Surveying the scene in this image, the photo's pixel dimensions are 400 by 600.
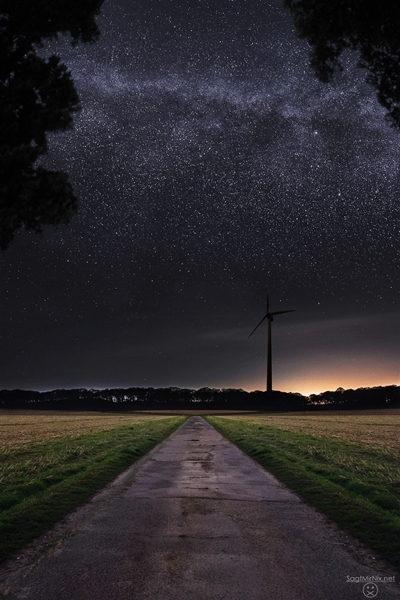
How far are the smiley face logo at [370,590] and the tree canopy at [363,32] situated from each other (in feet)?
34.1

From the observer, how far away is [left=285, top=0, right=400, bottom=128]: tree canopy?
10305 mm

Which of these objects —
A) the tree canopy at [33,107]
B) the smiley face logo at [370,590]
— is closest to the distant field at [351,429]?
the smiley face logo at [370,590]

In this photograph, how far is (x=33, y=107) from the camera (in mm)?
13570

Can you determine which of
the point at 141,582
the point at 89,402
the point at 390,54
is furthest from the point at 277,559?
the point at 89,402

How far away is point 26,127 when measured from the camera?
13.4 m

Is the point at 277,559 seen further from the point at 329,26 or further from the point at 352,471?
the point at 329,26

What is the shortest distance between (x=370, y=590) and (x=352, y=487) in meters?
6.70

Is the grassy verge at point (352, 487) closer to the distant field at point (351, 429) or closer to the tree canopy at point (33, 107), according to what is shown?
the distant field at point (351, 429)

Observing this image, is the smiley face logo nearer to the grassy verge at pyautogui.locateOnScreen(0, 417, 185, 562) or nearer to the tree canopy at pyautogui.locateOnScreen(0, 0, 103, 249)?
the grassy verge at pyautogui.locateOnScreen(0, 417, 185, 562)

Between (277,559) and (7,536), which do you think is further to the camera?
(7,536)

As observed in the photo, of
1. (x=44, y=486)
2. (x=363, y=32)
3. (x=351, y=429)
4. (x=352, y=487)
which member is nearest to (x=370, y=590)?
(x=352, y=487)

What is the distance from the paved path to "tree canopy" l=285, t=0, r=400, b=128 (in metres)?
10.0

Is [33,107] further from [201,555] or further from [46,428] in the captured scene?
[46,428]

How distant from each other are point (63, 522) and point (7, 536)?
3.50ft
